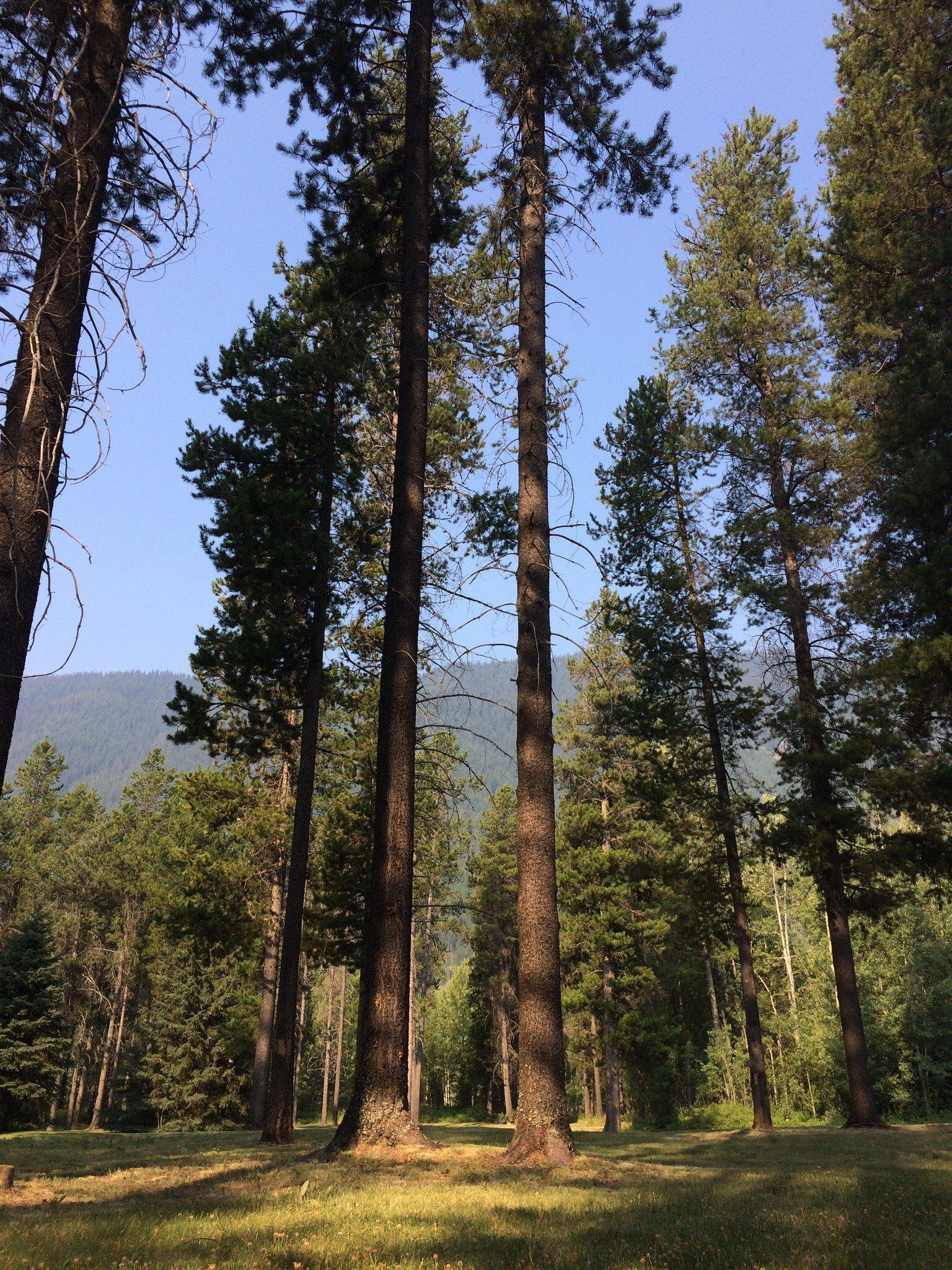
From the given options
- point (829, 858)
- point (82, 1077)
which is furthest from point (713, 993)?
point (82, 1077)

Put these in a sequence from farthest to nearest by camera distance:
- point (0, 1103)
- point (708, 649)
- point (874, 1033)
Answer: point (874, 1033) → point (0, 1103) → point (708, 649)

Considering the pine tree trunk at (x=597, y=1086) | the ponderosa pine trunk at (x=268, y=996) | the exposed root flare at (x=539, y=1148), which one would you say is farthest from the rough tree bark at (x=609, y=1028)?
the exposed root flare at (x=539, y=1148)

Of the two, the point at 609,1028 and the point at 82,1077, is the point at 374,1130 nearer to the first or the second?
the point at 609,1028

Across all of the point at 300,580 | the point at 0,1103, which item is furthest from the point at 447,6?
the point at 0,1103

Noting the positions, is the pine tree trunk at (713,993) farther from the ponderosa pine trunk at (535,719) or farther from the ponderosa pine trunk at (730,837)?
the ponderosa pine trunk at (535,719)

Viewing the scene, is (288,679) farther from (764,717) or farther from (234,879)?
(764,717)

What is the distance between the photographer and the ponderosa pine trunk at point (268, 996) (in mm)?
20703

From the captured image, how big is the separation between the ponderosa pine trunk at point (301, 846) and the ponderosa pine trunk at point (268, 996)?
617 centimetres

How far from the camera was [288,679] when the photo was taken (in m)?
15.9

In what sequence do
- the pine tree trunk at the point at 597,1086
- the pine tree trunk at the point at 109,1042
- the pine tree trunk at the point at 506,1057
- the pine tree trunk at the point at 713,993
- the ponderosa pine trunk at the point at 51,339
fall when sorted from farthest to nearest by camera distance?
the pine tree trunk at the point at 506,1057 → the pine tree trunk at the point at 713,993 → the pine tree trunk at the point at 597,1086 → the pine tree trunk at the point at 109,1042 → the ponderosa pine trunk at the point at 51,339

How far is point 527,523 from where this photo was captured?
995cm

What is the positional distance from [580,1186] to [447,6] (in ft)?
47.6

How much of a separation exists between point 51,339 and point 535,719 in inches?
233

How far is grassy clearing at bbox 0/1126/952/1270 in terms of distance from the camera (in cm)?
400
